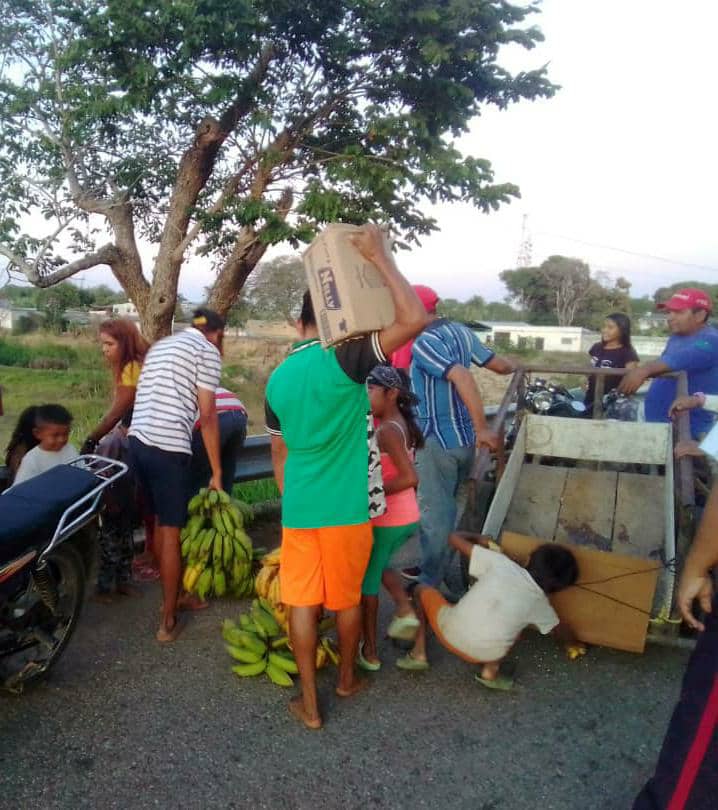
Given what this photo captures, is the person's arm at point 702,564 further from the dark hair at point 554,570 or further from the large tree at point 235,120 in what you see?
the large tree at point 235,120

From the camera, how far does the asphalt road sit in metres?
2.79

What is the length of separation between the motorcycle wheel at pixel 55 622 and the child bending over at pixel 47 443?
78cm

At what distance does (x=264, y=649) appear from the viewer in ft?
12.3

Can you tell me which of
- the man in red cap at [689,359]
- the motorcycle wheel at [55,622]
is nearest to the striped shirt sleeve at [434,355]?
the man in red cap at [689,359]

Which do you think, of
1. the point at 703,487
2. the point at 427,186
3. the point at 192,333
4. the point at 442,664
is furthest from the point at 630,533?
the point at 427,186

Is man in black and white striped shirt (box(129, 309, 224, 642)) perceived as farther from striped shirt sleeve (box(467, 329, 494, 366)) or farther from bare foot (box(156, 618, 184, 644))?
striped shirt sleeve (box(467, 329, 494, 366))

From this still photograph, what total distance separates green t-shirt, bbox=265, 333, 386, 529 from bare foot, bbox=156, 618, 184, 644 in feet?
4.07

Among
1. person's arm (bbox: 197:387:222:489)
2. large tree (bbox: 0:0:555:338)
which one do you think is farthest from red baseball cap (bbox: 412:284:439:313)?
large tree (bbox: 0:0:555:338)

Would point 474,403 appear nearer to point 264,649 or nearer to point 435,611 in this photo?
point 435,611

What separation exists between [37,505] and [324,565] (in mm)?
1347

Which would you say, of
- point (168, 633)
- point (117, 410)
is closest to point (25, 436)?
point (117, 410)

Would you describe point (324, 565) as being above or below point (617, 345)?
below

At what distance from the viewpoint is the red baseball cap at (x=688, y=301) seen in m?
5.41

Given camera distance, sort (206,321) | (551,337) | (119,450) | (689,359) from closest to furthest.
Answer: (206,321) < (119,450) < (689,359) < (551,337)
